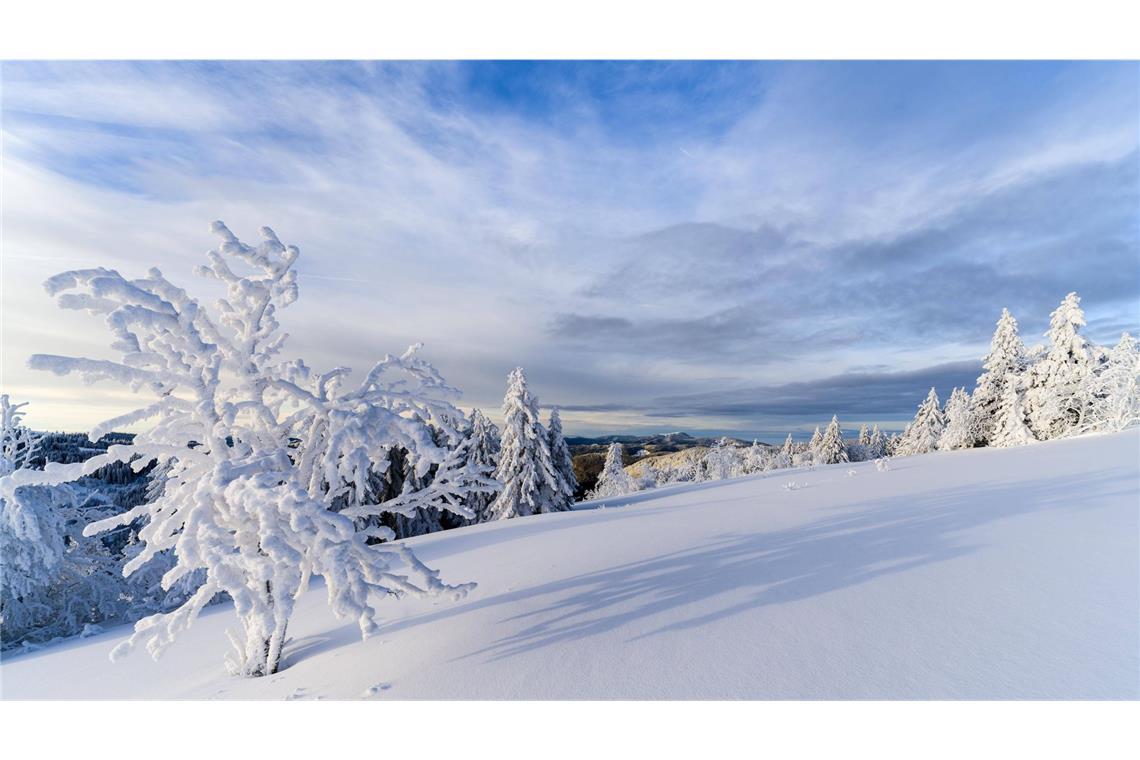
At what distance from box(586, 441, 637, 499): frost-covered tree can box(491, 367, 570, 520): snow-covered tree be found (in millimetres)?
14973

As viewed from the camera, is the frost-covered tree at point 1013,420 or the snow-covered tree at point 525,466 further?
the frost-covered tree at point 1013,420

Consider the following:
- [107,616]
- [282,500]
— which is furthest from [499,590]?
[107,616]

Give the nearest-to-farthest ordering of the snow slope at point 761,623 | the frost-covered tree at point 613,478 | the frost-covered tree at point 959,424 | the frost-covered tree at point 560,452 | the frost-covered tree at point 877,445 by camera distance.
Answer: the snow slope at point 761,623
the frost-covered tree at point 560,452
the frost-covered tree at point 959,424
the frost-covered tree at point 613,478
the frost-covered tree at point 877,445

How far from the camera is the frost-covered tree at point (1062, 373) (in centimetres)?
2281

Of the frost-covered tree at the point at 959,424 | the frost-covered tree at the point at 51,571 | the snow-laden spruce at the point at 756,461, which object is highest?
the frost-covered tree at the point at 959,424

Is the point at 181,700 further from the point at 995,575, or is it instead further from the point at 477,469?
the point at 995,575

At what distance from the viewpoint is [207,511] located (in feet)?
12.1

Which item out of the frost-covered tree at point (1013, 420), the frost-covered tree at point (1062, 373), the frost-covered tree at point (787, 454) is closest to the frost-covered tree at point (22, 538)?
the frost-covered tree at point (1062, 373)

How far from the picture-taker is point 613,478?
132 ft

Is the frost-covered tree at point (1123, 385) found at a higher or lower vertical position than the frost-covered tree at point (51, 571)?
higher

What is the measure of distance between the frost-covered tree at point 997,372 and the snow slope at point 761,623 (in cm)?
2875

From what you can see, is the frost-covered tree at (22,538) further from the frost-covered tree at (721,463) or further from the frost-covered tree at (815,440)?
the frost-covered tree at (815,440)

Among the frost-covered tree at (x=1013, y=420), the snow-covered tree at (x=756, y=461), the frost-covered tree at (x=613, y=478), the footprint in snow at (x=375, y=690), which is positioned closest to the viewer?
the footprint in snow at (x=375, y=690)

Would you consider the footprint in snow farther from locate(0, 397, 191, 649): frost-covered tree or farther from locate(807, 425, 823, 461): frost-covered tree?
locate(807, 425, 823, 461): frost-covered tree
